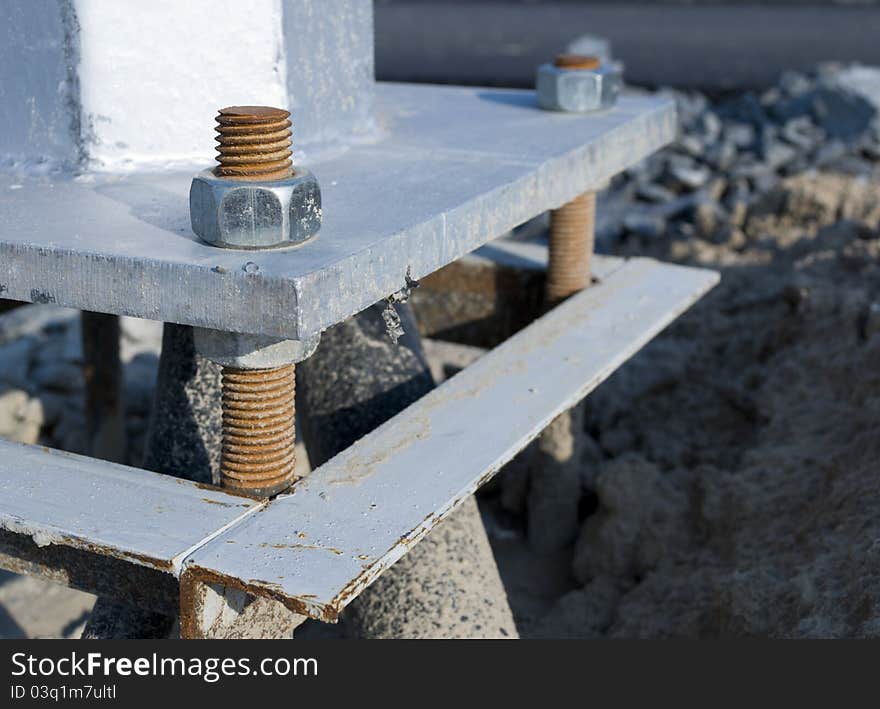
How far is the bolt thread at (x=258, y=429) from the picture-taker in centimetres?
179

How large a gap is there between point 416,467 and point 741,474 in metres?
1.34

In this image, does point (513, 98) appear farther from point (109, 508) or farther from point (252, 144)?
point (109, 508)

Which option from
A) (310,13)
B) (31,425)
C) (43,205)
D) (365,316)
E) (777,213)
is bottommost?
(31,425)

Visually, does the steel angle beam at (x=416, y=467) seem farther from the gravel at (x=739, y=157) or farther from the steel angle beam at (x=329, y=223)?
the gravel at (x=739, y=157)

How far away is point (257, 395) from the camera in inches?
70.4

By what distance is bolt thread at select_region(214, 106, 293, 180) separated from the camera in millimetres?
1619

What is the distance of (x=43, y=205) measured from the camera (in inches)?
75.2

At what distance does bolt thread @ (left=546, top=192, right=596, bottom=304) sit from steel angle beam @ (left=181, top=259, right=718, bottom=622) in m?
0.21

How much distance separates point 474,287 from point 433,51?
7.62 meters

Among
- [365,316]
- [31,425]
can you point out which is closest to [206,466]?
[365,316]

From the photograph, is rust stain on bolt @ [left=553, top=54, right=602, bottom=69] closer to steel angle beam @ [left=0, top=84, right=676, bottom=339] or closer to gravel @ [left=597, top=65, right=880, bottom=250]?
steel angle beam @ [left=0, top=84, right=676, bottom=339]

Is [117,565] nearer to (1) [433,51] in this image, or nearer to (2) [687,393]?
(2) [687,393]

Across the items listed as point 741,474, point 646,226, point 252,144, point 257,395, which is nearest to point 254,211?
point 252,144

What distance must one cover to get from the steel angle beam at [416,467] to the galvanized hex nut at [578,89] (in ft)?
1.45
